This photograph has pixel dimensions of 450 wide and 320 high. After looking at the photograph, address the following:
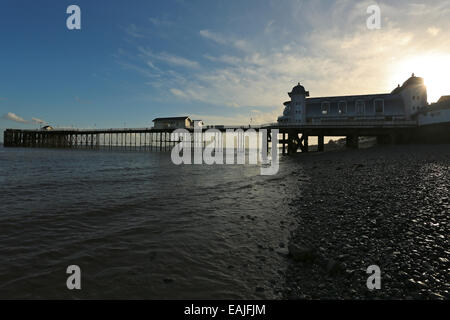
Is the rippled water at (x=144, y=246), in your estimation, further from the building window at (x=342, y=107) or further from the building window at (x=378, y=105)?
the building window at (x=378, y=105)

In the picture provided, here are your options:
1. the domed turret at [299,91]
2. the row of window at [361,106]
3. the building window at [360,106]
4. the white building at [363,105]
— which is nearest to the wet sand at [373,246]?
the white building at [363,105]

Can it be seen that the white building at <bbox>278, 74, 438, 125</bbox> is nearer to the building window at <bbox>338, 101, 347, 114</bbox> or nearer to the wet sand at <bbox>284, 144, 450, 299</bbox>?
the building window at <bbox>338, 101, 347, 114</bbox>

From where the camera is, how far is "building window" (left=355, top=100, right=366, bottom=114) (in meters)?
38.1

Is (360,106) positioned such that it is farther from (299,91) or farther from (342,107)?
(299,91)

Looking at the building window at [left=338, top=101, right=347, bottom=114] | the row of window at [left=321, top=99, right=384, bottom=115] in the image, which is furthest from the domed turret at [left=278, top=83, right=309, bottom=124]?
the row of window at [left=321, top=99, right=384, bottom=115]

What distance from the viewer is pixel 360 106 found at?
38.2m

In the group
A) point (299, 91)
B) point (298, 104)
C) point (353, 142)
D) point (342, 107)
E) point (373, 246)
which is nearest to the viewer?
point (373, 246)

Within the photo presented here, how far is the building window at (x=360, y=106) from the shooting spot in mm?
38094

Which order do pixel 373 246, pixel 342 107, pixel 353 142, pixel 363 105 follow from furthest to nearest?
pixel 342 107 < pixel 363 105 < pixel 353 142 < pixel 373 246

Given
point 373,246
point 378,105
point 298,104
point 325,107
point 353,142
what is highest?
point 298,104

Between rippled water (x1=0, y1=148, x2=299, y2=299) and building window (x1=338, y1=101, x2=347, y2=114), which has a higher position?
building window (x1=338, y1=101, x2=347, y2=114)

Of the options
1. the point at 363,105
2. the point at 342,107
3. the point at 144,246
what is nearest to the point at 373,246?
the point at 144,246
